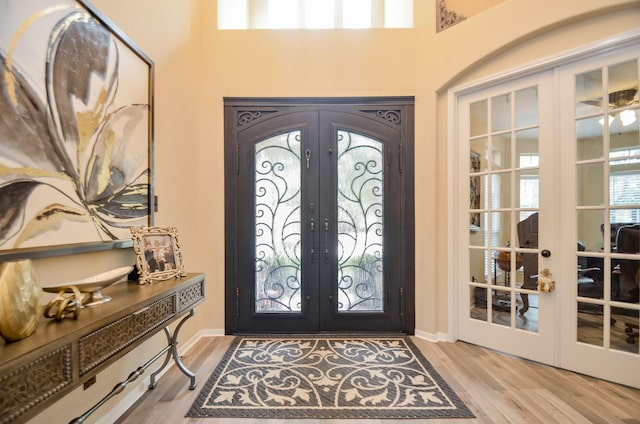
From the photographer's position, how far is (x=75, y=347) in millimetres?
1056

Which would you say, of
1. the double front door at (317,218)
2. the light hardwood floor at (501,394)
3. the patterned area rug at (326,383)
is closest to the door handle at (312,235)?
the double front door at (317,218)

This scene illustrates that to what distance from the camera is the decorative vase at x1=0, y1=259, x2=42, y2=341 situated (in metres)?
0.94

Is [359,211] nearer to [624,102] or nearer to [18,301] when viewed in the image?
[624,102]

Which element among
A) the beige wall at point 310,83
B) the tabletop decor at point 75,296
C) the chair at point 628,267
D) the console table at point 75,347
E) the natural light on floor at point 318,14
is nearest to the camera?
the console table at point 75,347

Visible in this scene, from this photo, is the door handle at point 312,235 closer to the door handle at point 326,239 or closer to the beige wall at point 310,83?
the door handle at point 326,239

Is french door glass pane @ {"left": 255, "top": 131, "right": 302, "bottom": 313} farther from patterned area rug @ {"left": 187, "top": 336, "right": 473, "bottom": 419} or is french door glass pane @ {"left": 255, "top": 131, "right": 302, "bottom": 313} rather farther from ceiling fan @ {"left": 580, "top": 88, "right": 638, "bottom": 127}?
ceiling fan @ {"left": 580, "top": 88, "right": 638, "bottom": 127}

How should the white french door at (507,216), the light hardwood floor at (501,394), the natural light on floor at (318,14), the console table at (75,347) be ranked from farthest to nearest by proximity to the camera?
the natural light on floor at (318,14) → the white french door at (507,216) → the light hardwood floor at (501,394) → the console table at (75,347)

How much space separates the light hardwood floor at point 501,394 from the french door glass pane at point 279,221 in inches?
32.3

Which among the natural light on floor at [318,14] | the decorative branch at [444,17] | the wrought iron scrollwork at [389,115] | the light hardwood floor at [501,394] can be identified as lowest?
the light hardwood floor at [501,394]

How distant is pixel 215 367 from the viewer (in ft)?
7.85

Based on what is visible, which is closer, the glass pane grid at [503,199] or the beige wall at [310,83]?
the glass pane grid at [503,199]

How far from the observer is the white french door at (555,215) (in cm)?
213

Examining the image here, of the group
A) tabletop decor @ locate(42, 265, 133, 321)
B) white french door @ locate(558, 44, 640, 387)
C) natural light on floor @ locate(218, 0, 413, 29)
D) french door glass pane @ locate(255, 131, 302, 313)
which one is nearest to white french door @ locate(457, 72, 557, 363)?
white french door @ locate(558, 44, 640, 387)

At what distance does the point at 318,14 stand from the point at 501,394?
4.11 meters
